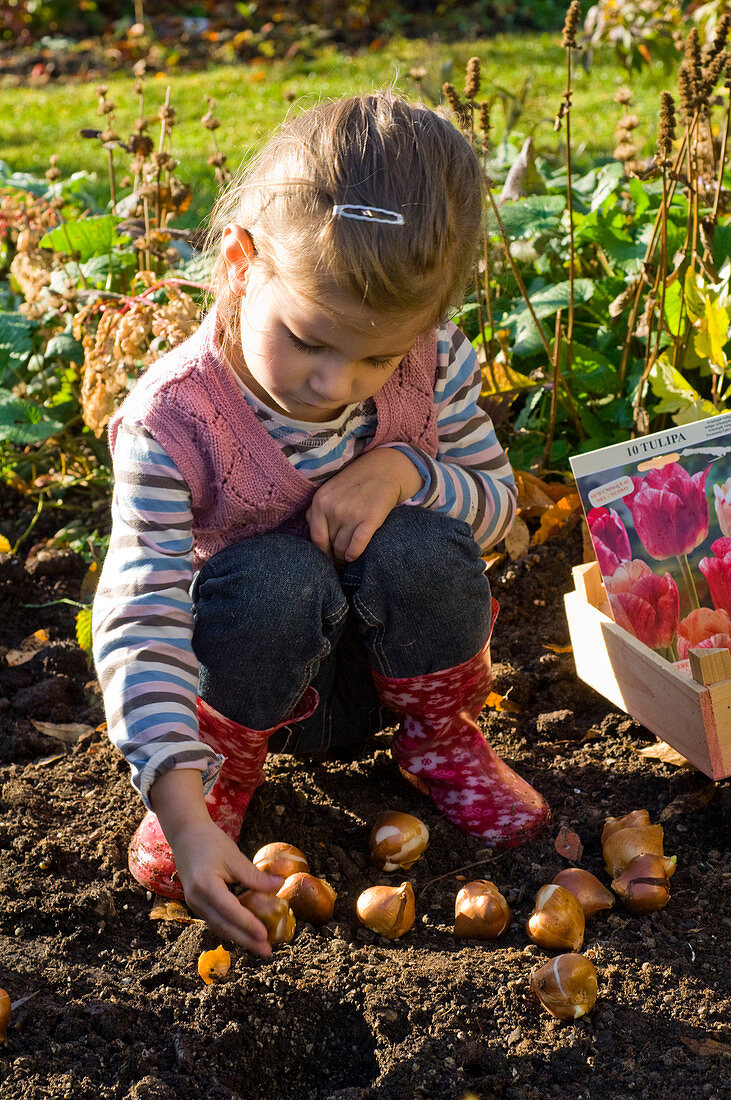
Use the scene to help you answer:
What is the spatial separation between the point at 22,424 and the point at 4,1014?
1.43 m

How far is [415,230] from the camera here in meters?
1.28

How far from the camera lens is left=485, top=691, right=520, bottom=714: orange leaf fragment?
1937mm

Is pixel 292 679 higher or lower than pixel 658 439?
lower

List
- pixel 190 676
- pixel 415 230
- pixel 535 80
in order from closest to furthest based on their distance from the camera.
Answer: pixel 415 230, pixel 190 676, pixel 535 80

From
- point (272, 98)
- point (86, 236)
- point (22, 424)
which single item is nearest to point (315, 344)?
point (22, 424)

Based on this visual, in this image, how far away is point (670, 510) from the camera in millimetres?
1753

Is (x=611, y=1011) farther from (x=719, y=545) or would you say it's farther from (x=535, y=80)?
(x=535, y=80)

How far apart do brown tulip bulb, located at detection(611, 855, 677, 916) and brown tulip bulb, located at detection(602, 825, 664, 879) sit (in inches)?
0.5

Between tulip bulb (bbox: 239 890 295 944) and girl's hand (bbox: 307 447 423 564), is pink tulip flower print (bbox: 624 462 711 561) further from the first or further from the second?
tulip bulb (bbox: 239 890 295 944)

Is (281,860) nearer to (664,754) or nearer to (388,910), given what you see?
(388,910)

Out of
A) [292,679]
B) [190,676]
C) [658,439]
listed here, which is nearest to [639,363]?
[658,439]

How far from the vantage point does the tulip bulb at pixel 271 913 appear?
1.41 meters

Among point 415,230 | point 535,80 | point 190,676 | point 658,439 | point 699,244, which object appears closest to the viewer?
point 415,230

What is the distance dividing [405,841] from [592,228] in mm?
1512
